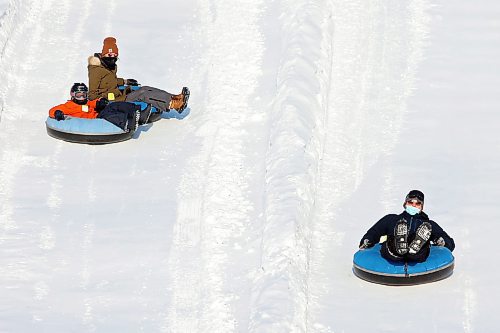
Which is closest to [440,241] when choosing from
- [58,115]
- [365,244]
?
[365,244]

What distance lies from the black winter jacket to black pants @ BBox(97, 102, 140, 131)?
3.26 metres

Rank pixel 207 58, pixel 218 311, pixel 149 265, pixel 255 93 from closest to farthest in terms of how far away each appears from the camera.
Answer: pixel 218 311 → pixel 149 265 → pixel 255 93 → pixel 207 58

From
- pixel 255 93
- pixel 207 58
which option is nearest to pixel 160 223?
pixel 255 93

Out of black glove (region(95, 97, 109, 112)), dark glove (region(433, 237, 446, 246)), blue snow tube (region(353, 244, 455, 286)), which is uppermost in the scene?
black glove (region(95, 97, 109, 112))

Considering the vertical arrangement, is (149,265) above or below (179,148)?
below

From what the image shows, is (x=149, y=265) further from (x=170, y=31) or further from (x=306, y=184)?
(x=170, y=31)

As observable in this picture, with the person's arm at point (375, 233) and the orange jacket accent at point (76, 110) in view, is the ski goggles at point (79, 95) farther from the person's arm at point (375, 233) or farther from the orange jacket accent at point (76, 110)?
the person's arm at point (375, 233)

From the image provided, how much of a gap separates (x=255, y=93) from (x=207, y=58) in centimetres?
125

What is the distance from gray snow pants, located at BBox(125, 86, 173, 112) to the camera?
12.6 meters

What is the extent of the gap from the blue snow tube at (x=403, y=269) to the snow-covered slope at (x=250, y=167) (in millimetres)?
121

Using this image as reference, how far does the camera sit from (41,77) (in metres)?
13.5

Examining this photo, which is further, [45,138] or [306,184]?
[45,138]

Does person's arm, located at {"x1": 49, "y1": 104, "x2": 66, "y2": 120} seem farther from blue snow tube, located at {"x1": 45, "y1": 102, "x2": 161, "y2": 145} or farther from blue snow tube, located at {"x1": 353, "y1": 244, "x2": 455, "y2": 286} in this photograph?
blue snow tube, located at {"x1": 353, "y1": 244, "x2": 455, "y2": 286}

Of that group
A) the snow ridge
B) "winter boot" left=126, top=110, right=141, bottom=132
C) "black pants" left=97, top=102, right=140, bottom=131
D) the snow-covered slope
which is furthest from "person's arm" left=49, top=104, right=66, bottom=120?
the snow ridge
